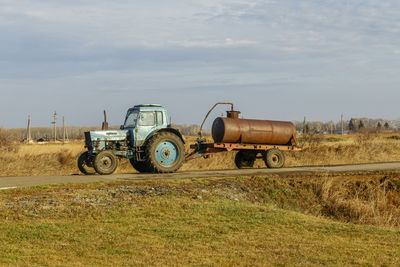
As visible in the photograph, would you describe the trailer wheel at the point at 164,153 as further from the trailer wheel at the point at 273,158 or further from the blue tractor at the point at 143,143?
the trailer wheel at the point at 273,158

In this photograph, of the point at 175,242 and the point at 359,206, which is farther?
the point at 359,206

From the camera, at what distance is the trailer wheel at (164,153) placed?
62.3 ft

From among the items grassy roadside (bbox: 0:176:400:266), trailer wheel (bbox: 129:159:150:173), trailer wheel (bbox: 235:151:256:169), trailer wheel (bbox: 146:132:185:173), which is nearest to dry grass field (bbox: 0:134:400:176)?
trailer wheel (bbox: 235:151:256:169)

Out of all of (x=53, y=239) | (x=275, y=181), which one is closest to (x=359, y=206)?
(x=275, y=181)

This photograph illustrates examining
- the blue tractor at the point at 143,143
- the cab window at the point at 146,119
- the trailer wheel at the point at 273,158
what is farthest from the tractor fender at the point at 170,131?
the trailer wheel at the point at 273,158

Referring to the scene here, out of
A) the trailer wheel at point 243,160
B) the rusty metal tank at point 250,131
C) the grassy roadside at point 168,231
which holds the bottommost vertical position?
the grassy roadside at point 168,231

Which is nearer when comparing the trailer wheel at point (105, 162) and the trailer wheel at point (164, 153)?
the trailer wheel at point (105, 162)

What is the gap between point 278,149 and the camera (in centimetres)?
2259

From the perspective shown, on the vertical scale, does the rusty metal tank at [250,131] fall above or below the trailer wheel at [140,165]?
above

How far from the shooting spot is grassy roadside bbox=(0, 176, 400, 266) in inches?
319

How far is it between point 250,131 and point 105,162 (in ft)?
22.0

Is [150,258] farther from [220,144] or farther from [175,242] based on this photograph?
[220,144]

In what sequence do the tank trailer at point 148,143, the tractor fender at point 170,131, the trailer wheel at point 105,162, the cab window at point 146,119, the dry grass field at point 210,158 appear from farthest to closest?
the dry grass field at point 210,158
the tractor fender at point 170,131
the cab window at point 146,119
the tank trailer at point 148,143
the trailer wheel at point 105,162

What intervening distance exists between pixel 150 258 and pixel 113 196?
5257 millimetres
